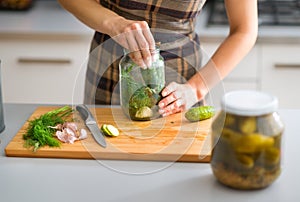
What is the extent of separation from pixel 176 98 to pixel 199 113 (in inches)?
2.5

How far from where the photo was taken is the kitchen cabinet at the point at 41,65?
2.63 m

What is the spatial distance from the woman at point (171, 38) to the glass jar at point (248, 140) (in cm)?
21

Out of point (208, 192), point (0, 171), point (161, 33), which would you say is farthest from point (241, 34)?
point (0, 171)

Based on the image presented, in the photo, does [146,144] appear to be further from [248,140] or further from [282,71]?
[282,71]

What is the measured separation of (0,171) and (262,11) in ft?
5.71

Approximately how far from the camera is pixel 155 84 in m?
1.42

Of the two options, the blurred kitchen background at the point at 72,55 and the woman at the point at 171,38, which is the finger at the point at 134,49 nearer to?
the woman at the point at 171,38

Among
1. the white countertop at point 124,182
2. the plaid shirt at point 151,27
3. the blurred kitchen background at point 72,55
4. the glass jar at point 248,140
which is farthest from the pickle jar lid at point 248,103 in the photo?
the blurred kitchen background at point 72,55

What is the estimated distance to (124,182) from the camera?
130cm

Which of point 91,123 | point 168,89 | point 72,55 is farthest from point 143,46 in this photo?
point 72,55

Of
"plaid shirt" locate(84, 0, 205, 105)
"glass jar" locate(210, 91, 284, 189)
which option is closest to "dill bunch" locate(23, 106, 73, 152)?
"plaid shirt" locate(84, 0, 205, 105)

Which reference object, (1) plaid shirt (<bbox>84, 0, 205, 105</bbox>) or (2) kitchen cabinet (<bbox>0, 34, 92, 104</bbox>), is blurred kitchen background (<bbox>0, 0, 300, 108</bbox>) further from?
(1) plaid shirt (<bbox>84, 0, 205, 105</bbox>)

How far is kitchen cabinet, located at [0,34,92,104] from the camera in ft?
8.62

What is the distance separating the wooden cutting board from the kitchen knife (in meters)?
0.01
